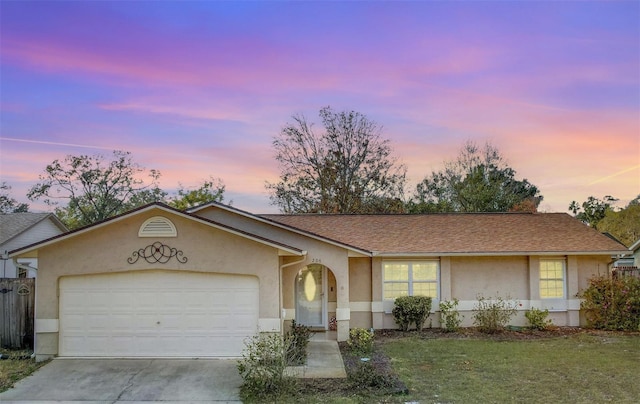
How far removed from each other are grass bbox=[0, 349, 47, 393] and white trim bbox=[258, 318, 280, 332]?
502cm

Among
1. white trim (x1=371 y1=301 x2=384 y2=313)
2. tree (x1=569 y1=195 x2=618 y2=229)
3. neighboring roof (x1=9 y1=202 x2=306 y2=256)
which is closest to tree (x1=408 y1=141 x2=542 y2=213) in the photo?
tree (x1=569 y1=195 x2=618 y2=229)

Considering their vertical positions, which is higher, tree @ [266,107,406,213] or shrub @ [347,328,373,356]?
tree @ [266,107,406,213]

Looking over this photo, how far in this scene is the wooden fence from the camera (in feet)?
41.4

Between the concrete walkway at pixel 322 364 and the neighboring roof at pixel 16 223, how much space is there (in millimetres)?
18397

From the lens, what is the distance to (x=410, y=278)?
16250 mm

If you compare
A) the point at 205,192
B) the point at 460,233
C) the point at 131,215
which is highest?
the point at 205,192

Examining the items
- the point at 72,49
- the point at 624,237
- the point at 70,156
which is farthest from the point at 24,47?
the point at 624,237

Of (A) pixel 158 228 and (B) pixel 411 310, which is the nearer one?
(A) pixel 158 228

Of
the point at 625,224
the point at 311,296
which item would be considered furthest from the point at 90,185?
the point at 625,224

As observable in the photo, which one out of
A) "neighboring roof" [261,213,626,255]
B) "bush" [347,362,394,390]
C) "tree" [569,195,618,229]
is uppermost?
"tree" [569,195,618,229]

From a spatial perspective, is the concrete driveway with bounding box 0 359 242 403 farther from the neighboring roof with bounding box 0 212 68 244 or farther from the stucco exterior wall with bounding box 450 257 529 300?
the neighboring roof with bounding box 0 212 68 244

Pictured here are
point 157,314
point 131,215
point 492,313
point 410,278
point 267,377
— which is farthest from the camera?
point 410,278

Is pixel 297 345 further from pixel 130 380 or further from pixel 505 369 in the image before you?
pixel 505 369

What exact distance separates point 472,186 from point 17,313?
1273 inches
